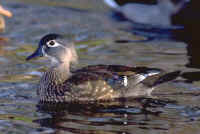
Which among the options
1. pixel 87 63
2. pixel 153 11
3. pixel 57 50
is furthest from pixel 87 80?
pixel 153 11

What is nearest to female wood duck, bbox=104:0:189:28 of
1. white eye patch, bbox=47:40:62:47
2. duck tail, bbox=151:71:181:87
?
duck tail, bbox=151:71:181:87

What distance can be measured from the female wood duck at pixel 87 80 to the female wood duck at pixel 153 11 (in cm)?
509

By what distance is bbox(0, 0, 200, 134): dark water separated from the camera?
7.39 meters

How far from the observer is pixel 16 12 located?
537 inches

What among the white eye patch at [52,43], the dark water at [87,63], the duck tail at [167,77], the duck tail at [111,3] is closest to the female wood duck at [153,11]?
the duck tail at [111,3]

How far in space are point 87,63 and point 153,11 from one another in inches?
156

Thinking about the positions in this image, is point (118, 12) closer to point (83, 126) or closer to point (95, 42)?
point (95, 42)

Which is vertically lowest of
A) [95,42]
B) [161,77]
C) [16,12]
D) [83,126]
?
[83,126]

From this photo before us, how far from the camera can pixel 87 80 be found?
8.23 meters

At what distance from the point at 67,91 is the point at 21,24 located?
483 cm

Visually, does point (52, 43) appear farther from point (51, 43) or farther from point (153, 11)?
point (153, 11)

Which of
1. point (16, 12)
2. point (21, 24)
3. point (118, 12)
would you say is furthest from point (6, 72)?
point (118, 12)

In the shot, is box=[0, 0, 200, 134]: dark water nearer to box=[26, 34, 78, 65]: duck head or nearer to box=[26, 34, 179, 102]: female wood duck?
box=[26, 34, 179, 102]: female wood duck

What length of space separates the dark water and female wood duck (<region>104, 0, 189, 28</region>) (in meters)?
0.45
